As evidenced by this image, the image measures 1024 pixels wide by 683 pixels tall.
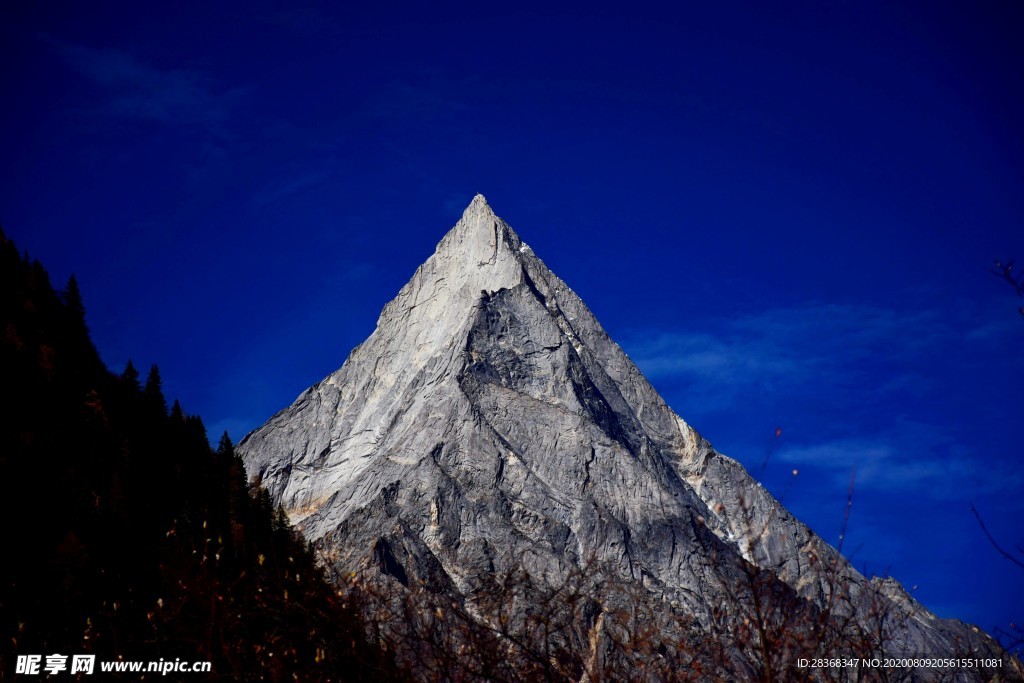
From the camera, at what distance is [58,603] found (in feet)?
139

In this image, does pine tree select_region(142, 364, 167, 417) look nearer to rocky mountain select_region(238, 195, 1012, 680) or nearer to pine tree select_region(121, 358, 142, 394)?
pine tree select_region(121, 358, 142, 394)

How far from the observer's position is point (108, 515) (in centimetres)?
5172

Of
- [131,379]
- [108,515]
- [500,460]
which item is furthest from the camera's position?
[500,460]

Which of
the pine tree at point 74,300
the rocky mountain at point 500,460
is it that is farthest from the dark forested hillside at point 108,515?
the rocky mountain at point 500,460

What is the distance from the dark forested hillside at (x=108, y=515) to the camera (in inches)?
806

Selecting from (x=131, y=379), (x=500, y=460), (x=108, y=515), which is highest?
(x=500, y=460)

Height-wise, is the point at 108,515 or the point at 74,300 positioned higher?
the point at 74,300

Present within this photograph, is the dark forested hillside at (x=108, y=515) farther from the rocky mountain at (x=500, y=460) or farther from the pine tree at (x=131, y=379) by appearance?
the rocky mountain at (x=500, y=460)

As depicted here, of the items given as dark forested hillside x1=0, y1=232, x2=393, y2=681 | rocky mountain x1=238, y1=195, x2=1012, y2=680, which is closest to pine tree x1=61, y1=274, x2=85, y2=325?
dark forested hillside x1=0, y1=232, x2=393, y2=681

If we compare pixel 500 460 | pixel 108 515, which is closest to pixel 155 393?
pixel 108 515

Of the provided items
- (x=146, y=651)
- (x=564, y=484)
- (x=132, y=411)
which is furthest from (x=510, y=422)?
(x=146, y=651)

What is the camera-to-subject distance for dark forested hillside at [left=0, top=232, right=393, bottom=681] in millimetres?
20469

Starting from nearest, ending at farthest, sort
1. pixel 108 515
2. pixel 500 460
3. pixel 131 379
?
pixel 108 515, pixel 131 379, pixel 500 460

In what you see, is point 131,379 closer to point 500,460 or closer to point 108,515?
point 108,515
